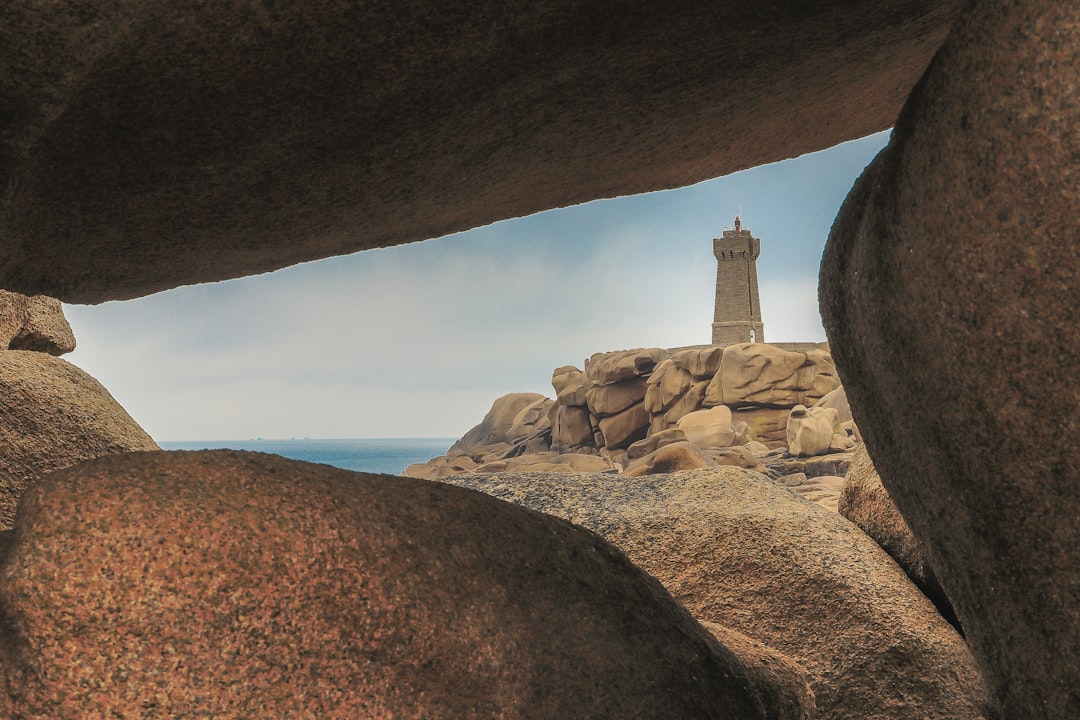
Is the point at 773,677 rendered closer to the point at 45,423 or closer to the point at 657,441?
the point at 45,423

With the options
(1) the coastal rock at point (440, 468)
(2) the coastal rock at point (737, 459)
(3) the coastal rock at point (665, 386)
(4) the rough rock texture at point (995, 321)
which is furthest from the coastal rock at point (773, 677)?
(3) the coastal rock at point (665, 386)

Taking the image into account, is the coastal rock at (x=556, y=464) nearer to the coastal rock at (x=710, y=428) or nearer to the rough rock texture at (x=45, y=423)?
the coastal rock at (x=710, y=428)

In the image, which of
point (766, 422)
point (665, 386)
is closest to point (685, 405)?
point (665, 386)

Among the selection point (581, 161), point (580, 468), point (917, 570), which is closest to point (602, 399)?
point (580, 468)

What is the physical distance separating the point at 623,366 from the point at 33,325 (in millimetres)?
27974

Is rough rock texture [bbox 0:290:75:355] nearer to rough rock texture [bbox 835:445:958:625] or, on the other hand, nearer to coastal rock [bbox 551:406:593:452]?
rough rock texture [bbox 835:445:958:625]

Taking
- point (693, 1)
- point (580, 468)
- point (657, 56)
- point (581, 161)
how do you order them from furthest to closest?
1. point (580, 468)
2. point (581, 161)
3. point (657, 56)
4. point (693, 1)

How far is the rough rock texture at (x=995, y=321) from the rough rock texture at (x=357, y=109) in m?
0.60

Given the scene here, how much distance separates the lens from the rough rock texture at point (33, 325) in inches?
231

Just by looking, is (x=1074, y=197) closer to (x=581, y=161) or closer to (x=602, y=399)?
(x=581, y=161)

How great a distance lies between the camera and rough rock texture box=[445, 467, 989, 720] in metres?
4.90

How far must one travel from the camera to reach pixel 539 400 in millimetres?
43969

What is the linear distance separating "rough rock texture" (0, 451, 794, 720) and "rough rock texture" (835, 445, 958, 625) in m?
2.96

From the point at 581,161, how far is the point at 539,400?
40.6 m
